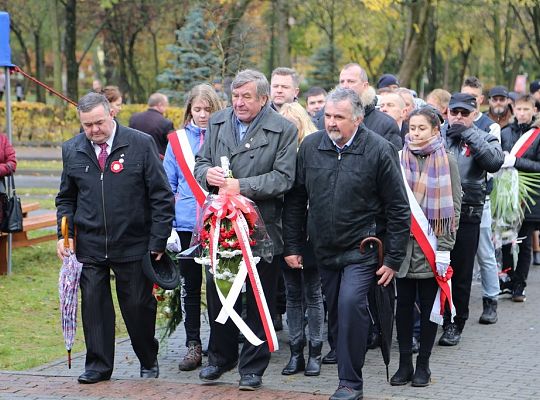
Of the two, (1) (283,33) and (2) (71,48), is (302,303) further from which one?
(2) (71,48)

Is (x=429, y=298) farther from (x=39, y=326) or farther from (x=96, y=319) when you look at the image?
(x=39, y=326)

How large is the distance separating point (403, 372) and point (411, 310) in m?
0.48

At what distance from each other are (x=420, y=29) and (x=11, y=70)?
726 inches

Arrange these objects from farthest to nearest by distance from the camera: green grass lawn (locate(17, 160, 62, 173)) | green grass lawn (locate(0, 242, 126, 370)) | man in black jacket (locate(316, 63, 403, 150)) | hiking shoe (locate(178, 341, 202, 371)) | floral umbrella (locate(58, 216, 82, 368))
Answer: green grass lawn (locate(17, 160, 62, 173))
man in black jacket (locate(316, 63, 403, 150))
green grass lawn (locate(0, 242, 126, 370))
hiking shoe (locate(178, 341, 202, 371))
floral umbrella (locate(58, 216, 82, 368))

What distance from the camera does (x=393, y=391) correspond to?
723 centimetres

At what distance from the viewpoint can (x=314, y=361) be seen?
775cm

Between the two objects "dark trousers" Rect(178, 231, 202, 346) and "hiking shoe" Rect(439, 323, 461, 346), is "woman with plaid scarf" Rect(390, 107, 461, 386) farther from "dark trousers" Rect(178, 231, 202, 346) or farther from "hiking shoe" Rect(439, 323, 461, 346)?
"dark trousers" Rect(178, 231, 202, 346)

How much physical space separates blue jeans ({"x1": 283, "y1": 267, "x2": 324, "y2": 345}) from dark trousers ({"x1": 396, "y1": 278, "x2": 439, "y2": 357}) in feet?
2.01

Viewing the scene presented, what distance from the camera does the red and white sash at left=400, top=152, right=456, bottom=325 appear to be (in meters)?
7.55

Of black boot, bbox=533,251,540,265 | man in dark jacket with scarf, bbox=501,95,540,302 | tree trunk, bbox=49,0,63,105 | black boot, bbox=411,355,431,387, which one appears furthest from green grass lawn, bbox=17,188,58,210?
tree trunk, bbox=49,0,63,105

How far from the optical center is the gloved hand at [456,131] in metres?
8.82

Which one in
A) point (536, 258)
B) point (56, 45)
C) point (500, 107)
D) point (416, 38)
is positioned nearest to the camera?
point (500, 107)

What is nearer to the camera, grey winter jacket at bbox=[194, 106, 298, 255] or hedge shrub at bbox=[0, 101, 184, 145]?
grey winter jacket at bbox=[194, 106, 298, 255]

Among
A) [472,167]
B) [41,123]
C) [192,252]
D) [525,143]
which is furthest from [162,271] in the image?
[41,123]
